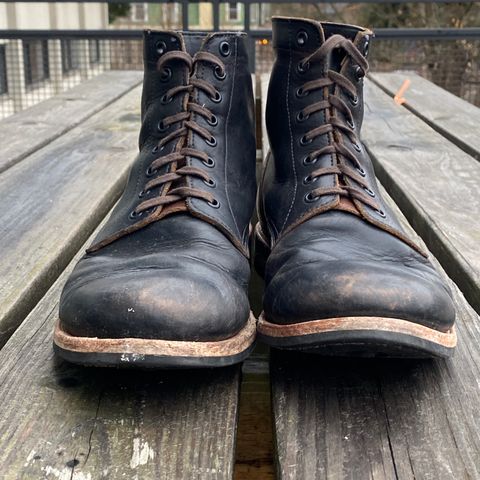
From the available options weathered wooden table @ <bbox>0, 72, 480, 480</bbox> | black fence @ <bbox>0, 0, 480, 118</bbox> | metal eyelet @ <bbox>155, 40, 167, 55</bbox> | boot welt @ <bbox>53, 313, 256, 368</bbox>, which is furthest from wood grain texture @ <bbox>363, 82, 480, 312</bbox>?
black fence @ <bbox>0, 0, 480, 118</bbox>

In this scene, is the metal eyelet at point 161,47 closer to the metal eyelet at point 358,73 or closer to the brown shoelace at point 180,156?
the brown shoelace at point 180,156

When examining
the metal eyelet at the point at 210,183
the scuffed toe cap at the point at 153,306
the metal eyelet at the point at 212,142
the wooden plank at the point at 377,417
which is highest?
the metal eyelet at the point at 212,142

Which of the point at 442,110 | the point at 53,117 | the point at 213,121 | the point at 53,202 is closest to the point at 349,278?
the point at 213,121

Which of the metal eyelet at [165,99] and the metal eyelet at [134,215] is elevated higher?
the metal eyelet at [165,99]

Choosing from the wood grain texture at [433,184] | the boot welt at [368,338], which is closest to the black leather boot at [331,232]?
the boot welt at [368,338]

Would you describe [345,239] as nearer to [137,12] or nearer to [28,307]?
[28,307]

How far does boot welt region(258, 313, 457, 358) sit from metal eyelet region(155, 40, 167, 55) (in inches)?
18.1

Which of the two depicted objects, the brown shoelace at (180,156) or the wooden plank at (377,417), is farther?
the brown shoelace at (180,156)

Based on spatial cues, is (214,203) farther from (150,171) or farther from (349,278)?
(349,278)

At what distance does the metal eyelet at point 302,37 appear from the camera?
0.93 meters

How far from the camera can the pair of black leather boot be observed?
0.66 metres

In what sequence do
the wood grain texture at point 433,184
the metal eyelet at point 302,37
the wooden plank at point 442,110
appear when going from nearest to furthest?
the metal eyelet at point 302,37 → the wood grain texture at point 433,184 → the wooden plank at point 442,110

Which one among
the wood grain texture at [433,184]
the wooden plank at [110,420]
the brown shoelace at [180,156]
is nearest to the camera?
the wooden plank at [110,420]

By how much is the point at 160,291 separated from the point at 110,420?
13 centimetres
